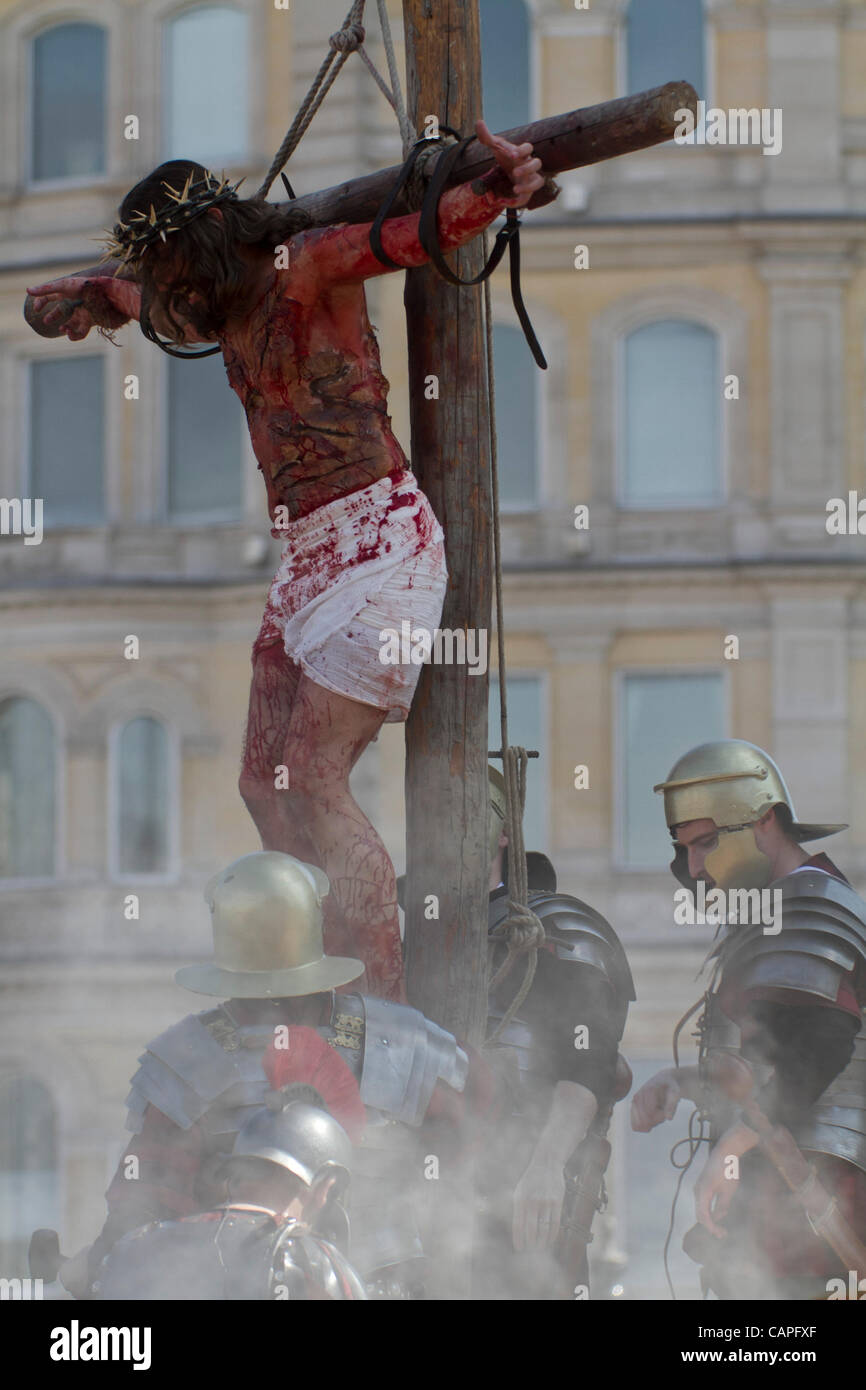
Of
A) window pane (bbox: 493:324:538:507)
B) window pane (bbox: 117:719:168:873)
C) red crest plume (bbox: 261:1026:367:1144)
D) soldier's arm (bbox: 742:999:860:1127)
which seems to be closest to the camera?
red crest plume (bbox: 261:1026:367:1144)

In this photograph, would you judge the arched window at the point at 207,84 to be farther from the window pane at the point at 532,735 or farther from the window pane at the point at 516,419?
the window pane at the point at 532,735

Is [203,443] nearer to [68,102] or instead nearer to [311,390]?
[68,102]

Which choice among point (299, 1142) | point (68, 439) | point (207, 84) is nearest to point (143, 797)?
point (68, 439)

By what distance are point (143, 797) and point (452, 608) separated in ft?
44.7

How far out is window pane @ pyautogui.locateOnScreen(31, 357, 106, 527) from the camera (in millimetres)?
19594

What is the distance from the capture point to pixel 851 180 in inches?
721

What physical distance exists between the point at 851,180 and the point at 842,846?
5.95 m

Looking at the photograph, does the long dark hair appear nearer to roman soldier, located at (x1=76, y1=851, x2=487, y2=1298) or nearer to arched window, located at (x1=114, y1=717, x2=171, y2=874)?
roman soldier, located at (x1=76, y1=851, x2=487, y2=1298)

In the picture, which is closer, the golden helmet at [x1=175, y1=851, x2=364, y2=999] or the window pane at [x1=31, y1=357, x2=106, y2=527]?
the golden helmet at [x1=175, y1=851, x2=364, y2=999]

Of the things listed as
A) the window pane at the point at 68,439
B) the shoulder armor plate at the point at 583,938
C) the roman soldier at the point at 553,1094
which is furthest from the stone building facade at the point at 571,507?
the roman soldier at the point at 553,1094

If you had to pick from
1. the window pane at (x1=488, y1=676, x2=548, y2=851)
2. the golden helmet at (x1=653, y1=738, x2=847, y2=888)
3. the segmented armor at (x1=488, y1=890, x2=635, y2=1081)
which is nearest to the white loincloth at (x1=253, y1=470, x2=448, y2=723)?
the segmented armor at (x1=488, y1=890, x2=635, y2=1081)

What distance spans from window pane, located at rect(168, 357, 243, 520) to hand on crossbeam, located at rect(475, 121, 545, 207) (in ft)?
49.8
